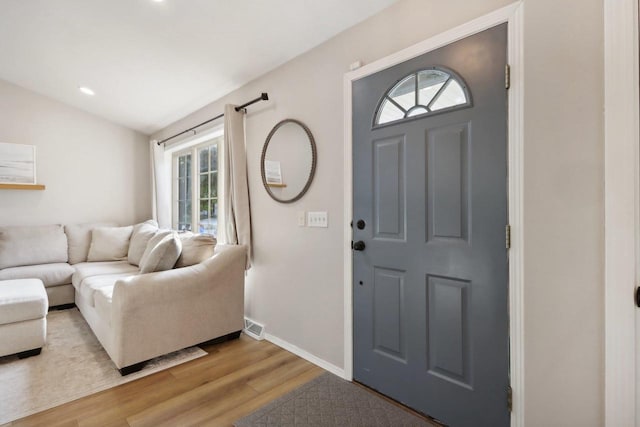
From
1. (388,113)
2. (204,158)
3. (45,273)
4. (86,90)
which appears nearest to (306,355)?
(388,113)

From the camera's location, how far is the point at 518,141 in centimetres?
140

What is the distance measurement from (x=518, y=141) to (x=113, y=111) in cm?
476

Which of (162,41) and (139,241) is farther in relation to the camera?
(139,241)

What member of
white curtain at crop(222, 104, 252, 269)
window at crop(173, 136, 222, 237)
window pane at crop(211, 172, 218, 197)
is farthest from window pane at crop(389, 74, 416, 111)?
window pane at crop(211, 172, 218, 197)

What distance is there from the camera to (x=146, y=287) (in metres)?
2.23

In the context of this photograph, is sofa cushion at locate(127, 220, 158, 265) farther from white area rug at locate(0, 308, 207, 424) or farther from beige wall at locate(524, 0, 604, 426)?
beige wall at locate(524, 0, 604, 426)

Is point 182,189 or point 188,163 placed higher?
point 188,163

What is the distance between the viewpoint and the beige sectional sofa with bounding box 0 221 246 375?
85.7 inches

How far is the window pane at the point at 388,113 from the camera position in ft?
6.04

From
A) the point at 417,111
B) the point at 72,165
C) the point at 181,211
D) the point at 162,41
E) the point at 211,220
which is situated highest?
the point at 162,41

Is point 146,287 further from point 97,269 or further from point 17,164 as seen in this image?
point 17,164

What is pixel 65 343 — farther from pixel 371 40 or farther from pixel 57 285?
pixel 371 40

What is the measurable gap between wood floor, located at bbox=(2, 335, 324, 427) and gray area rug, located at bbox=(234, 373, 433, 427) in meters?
0.10

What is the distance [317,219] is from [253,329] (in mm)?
1267
